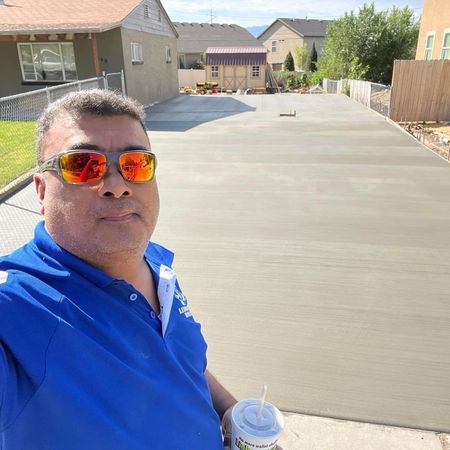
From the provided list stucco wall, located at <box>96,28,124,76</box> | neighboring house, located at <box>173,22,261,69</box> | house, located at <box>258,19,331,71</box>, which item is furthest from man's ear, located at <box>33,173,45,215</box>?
house, located at <box>258,19,331,71</box>

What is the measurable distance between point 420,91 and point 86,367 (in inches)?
549

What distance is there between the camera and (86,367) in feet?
3.35

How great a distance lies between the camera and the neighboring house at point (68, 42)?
521 inches

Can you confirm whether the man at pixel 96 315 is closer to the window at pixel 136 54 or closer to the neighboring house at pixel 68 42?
the neighboring house at pixel 68 42

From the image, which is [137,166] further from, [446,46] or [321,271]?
[446,46]

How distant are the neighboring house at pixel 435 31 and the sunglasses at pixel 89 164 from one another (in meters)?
16.7

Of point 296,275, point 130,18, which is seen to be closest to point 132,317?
point 296,275

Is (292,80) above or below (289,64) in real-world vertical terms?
below

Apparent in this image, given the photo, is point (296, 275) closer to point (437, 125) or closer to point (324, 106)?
point (437, 125)

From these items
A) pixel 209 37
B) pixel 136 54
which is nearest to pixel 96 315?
pixel 136 54

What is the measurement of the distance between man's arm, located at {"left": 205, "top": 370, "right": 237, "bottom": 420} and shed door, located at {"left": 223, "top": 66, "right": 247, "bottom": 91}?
35898 millimetres

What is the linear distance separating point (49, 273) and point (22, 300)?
0.12m

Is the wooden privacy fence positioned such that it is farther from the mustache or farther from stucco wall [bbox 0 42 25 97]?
the mustache

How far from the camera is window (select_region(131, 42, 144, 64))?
15.1m
